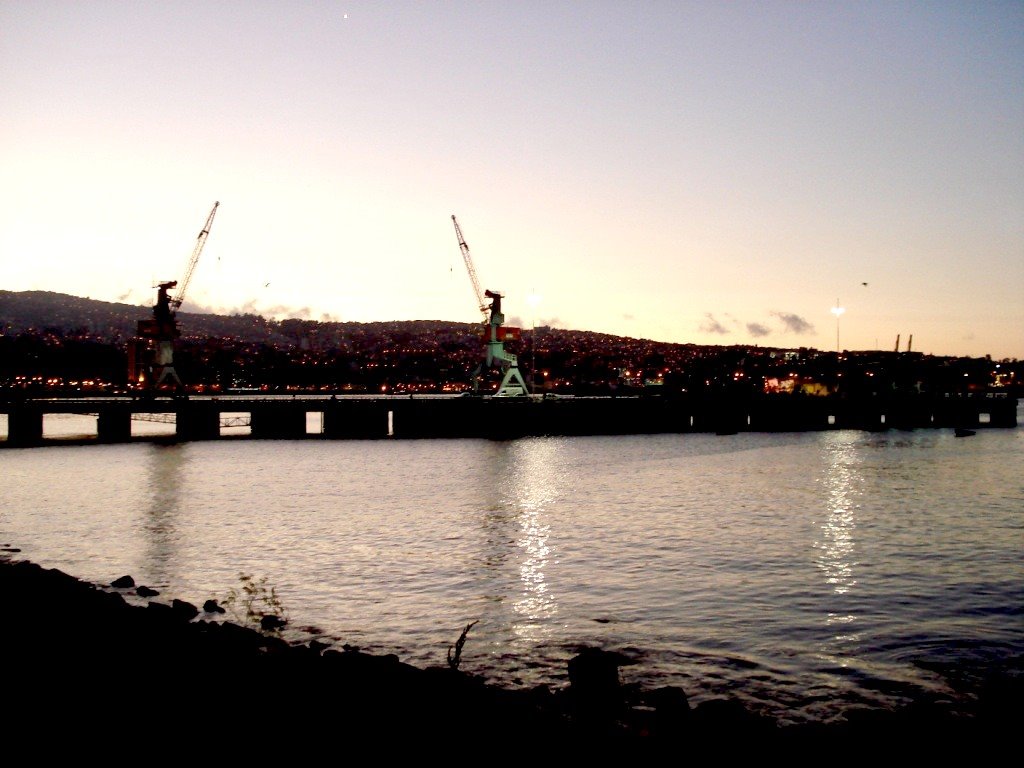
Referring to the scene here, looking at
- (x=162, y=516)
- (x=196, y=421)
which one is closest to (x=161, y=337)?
(x=196, y=421)

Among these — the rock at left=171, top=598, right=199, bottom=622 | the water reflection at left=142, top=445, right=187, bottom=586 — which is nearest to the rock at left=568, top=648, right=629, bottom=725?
the rock at left=171, top=598, right=199, bottom=622

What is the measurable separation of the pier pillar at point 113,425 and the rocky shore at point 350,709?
276 feet

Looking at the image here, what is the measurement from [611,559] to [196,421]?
77784 mm

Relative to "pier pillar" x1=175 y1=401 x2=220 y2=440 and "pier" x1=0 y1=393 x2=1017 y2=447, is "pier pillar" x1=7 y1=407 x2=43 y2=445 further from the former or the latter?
"pier pillar" x1=175 y1=401 x2=220 y2=440

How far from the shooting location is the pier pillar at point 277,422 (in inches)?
3935

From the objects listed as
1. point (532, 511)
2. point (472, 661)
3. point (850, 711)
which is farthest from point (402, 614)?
point (532, 511)

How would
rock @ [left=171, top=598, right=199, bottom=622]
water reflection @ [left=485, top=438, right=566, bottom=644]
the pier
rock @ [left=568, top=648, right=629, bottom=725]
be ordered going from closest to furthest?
rock @ [left=568, top=648, right=629, bottom=725]
rock @ [left=171, top=598, right=199, bottom=622]
water reflection @ [left=485, top=438, right=566, bottom=644]
the pier

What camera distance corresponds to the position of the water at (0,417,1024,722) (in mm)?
16922

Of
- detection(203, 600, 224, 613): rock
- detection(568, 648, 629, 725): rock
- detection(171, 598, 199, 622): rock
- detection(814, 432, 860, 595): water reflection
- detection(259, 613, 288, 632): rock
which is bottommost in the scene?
detection(814, 432, 860, 595): water reflection

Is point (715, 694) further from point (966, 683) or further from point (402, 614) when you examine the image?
point (402, 614)

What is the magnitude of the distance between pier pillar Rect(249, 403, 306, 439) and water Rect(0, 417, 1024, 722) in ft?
105

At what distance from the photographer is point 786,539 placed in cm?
3331

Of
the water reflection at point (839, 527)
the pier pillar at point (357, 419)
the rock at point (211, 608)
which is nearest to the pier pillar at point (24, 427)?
the pier pillar at point (357, 419)

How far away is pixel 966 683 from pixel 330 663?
1072 centimetres
